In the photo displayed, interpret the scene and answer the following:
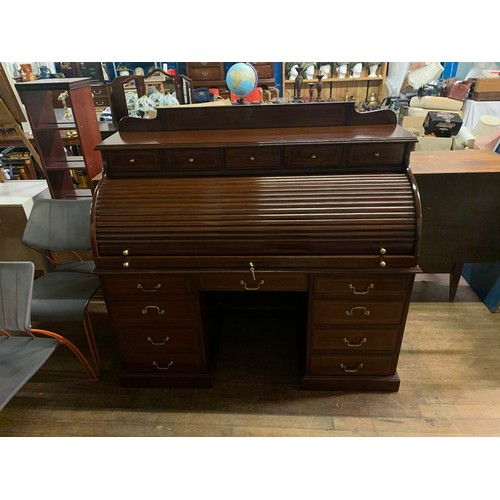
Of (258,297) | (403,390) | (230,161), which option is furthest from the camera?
(258,297)

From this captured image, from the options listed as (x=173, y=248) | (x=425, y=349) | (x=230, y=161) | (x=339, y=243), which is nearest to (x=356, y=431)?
(x=425, y=349)

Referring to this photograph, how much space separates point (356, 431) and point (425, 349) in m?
0.81

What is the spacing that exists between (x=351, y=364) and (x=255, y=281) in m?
0.76

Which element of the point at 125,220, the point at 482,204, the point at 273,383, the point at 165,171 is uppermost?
the point at 165,171

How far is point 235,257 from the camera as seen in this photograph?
176 cm

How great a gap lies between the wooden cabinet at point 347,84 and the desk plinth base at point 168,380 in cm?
439

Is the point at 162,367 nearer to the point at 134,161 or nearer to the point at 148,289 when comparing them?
the point at 148,289

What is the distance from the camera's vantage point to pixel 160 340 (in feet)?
6.68

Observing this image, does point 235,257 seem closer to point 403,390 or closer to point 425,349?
point 403,390

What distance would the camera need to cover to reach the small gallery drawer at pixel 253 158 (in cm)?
179

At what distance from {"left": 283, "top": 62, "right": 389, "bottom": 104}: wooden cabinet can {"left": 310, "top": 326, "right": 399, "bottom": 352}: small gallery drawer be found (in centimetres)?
422

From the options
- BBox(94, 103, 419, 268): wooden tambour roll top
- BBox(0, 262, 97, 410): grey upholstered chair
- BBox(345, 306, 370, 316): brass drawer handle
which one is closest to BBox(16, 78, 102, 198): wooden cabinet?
BBox(94, 103, 419, 268): wooden tambour roll top

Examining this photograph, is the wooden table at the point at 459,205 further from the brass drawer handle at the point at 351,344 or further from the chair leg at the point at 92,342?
the chair leg at the point at 92,342

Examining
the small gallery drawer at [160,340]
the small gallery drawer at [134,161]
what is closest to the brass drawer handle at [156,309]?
the small gallery drawer at [160,340]
